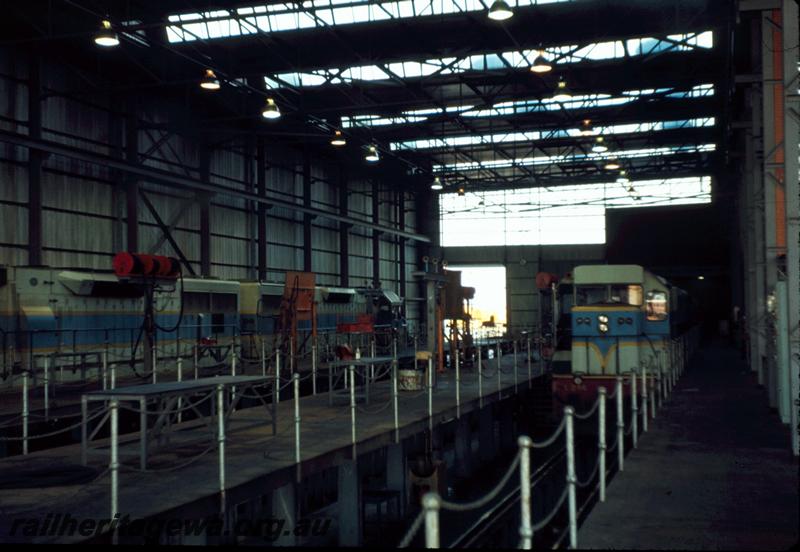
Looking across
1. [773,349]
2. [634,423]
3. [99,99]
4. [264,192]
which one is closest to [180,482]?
[634,423]

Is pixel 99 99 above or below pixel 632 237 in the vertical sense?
above

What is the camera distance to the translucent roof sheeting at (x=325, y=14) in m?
23.4

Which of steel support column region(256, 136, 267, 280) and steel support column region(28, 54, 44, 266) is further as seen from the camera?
steel support column region(256, 136, 267, 280)

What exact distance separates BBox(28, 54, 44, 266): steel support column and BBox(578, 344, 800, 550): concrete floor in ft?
62.2

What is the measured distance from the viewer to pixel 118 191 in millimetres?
28906

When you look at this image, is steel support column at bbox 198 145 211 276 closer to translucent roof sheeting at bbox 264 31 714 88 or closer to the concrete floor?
translucent roof sheeting at bbox 264 31 714 88

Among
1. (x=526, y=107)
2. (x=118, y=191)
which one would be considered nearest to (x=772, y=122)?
(x=118, y=191)

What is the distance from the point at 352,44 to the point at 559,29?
6.61m

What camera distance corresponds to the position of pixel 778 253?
52.7 ft

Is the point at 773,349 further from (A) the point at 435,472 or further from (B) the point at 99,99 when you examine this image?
(B) the point at 99,99

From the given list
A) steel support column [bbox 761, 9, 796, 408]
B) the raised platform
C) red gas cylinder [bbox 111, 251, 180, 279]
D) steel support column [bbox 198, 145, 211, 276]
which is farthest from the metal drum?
steel support column [bbox 198, 145, 211, 276]

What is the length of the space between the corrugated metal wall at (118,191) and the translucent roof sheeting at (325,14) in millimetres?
4474

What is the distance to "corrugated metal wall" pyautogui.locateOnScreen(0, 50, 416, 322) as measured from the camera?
24938mm

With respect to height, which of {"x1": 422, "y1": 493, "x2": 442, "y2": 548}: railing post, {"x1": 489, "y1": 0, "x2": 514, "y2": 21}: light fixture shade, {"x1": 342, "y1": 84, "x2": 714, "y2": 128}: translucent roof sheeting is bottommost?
{"x1": 422, "y1": 493, "x2": 442, "y2": 548}: railing post
